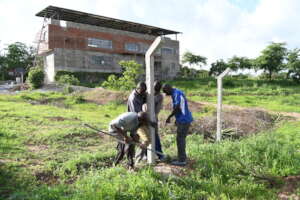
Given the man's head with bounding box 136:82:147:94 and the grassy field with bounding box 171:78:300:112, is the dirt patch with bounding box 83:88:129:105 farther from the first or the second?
the man's head with bounding box 136:82:147:94

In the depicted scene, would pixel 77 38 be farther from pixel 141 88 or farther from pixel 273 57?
pixel 141 88

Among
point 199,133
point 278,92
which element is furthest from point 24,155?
point 278,92

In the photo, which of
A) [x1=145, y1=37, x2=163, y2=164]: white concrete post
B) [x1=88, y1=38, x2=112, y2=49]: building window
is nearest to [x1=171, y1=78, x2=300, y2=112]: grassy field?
[x1=145, y1=37, x2=163, y2=164]: white concrete post

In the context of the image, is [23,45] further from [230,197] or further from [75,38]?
[230,197]

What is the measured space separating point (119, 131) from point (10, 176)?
7.35 feet

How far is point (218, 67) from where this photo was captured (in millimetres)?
43156

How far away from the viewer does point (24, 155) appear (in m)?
6.15

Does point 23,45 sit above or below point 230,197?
above

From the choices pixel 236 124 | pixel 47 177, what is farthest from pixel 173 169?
pixel 236 124

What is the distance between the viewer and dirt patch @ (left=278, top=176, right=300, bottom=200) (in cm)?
440

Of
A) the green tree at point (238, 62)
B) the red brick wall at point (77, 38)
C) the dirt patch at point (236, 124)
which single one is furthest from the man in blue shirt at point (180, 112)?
the green tree at point (238, 62)

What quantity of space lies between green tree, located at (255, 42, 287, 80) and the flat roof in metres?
12.2

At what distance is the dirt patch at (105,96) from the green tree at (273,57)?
22425 mm

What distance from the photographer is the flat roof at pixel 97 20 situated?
28.0 metres
